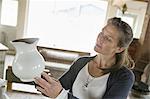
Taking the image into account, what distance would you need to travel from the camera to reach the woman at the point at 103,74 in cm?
125

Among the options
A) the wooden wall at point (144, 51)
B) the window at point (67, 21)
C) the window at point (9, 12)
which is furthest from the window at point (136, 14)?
the window at point (9, 12)

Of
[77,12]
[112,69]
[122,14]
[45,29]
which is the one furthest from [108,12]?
[112,69]

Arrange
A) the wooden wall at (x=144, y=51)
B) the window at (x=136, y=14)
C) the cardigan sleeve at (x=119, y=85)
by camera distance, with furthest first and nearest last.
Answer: the window at (x=136, y=14)
the wooden wall at (x=144, y=51)
the cardigan sleeve at (x=119, y=85)

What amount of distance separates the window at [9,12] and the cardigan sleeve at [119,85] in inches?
163

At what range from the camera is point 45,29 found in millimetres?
5238

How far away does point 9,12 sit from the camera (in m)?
5.18

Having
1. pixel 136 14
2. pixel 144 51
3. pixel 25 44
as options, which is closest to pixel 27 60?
pixel 25 44

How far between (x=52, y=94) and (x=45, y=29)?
4103 mm

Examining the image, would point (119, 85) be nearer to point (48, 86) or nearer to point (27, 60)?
point (48, 86)

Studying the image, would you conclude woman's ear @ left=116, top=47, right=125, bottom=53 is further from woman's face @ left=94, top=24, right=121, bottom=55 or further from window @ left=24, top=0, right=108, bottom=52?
window @ left=24, top=0, right=108, bottom=52

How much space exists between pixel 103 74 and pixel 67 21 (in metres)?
3.92

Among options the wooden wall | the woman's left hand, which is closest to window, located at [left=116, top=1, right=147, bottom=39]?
the wooden wall

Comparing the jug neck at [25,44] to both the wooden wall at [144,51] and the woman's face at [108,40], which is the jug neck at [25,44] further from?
the wooden wall at [144,51]

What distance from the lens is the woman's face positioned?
4.22 ft
